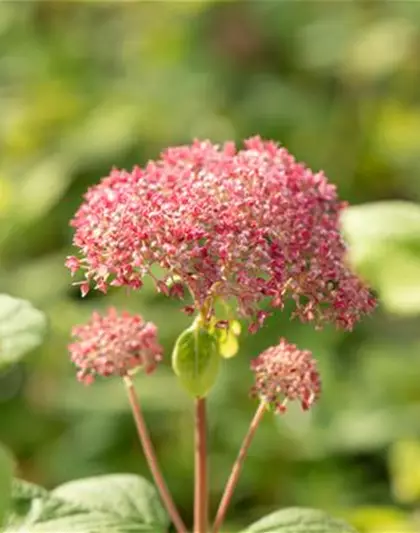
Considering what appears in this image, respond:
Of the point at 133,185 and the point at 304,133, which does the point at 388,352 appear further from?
the point at 133,185

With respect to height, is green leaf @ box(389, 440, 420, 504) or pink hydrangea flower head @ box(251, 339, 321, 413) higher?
green leaf @ box(389, 440, 420, 504)

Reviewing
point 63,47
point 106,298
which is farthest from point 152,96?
point 106,298

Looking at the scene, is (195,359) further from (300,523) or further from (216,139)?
(216,139)

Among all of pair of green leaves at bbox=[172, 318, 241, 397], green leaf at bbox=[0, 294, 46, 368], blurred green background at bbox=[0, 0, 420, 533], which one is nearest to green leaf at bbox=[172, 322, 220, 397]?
pair of green leaves at bbox=[172, 318, 241, 397]

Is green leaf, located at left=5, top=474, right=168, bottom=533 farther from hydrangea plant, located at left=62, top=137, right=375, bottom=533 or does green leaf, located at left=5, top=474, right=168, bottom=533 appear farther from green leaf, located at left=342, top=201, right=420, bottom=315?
green leaf, located at left=342, top=201, right=420, bottom=315

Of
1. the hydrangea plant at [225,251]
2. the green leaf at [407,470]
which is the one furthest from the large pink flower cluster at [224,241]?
the green leaf at [407,470]
